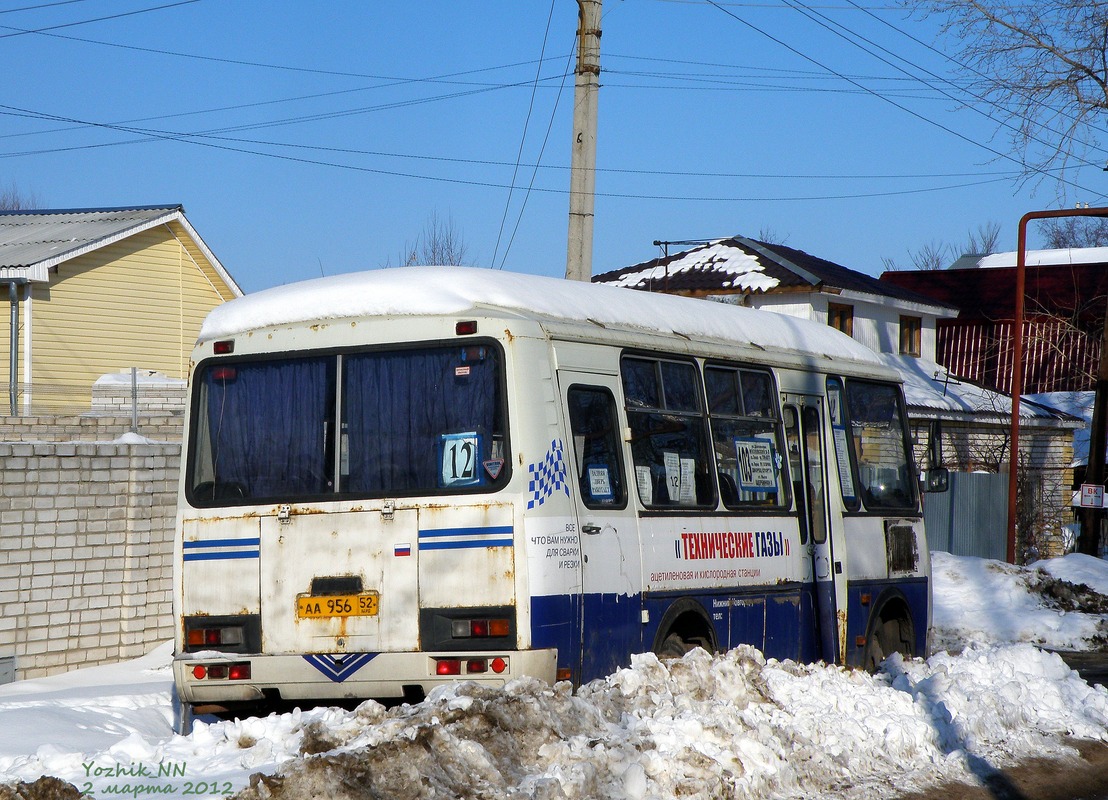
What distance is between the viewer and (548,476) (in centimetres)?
774

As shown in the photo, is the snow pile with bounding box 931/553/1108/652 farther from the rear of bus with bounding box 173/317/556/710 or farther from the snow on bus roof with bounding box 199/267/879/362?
the rear of bus with bounding box 173/317/556/710

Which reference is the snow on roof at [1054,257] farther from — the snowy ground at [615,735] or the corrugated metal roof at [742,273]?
the snowy ground at [615,735]

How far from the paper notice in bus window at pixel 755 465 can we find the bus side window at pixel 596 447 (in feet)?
5.54

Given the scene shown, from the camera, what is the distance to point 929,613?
1280cm

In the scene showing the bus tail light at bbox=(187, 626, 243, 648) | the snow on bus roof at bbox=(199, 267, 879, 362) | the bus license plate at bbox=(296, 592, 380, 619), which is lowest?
the bus tail light at bbox=(187, 626, 243, 648)

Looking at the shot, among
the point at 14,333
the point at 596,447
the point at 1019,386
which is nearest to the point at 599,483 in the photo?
the point at 596,447

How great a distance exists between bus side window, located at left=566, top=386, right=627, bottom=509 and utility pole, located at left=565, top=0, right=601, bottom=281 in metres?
5.75

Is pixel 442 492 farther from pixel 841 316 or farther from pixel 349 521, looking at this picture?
pixel 841 316

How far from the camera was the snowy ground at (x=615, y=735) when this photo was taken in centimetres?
625

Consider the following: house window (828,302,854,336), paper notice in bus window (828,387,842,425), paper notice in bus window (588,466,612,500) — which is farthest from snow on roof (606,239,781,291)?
paper notice in bus window (588,466,612,500)

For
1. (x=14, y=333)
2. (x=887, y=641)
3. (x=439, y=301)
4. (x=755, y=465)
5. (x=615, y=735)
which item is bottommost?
(x=615, y=735)

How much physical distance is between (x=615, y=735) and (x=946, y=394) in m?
31.1

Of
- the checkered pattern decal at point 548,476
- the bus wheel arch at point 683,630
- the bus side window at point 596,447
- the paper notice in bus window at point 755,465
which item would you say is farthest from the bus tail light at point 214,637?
the paper notice in bus window at point 755,465

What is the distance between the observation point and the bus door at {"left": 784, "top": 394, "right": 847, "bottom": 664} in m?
10.7
